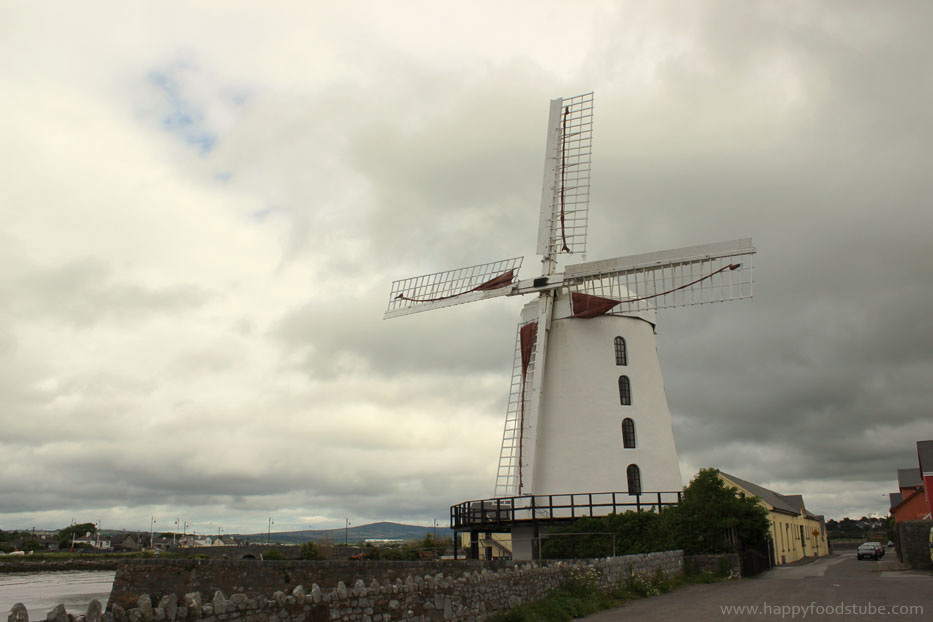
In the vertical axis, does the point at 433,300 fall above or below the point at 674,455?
above

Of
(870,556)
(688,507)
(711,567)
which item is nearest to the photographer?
(711,567)

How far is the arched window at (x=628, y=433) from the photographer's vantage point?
27.6m

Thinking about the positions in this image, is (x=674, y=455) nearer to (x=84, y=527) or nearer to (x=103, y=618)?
(x=103, y=618)

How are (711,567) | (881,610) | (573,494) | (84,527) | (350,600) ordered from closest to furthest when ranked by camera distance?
(350,600) → (881,610) → (711,567) → (573,494) → (84,527)

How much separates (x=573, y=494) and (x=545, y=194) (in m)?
13.4

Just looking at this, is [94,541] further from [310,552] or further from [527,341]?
[527,341]

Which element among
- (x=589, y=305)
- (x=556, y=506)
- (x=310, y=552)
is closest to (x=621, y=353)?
(x=589, y=305)

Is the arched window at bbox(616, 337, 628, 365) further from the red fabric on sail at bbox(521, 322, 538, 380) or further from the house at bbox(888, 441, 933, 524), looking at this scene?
the house at bbox(888, 441, 933, 524)

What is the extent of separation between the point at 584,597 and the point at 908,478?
6355 centimetres

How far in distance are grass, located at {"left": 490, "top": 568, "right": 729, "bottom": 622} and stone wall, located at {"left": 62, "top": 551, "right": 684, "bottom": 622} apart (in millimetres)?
207

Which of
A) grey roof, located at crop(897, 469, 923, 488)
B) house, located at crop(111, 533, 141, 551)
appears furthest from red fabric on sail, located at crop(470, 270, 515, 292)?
house, located at crop(111, 533, 141, 551)

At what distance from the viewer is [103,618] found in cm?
664

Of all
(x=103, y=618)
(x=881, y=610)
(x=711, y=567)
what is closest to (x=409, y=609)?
(x=103, y=618)

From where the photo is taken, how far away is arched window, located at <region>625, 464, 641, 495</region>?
88.8 feet
